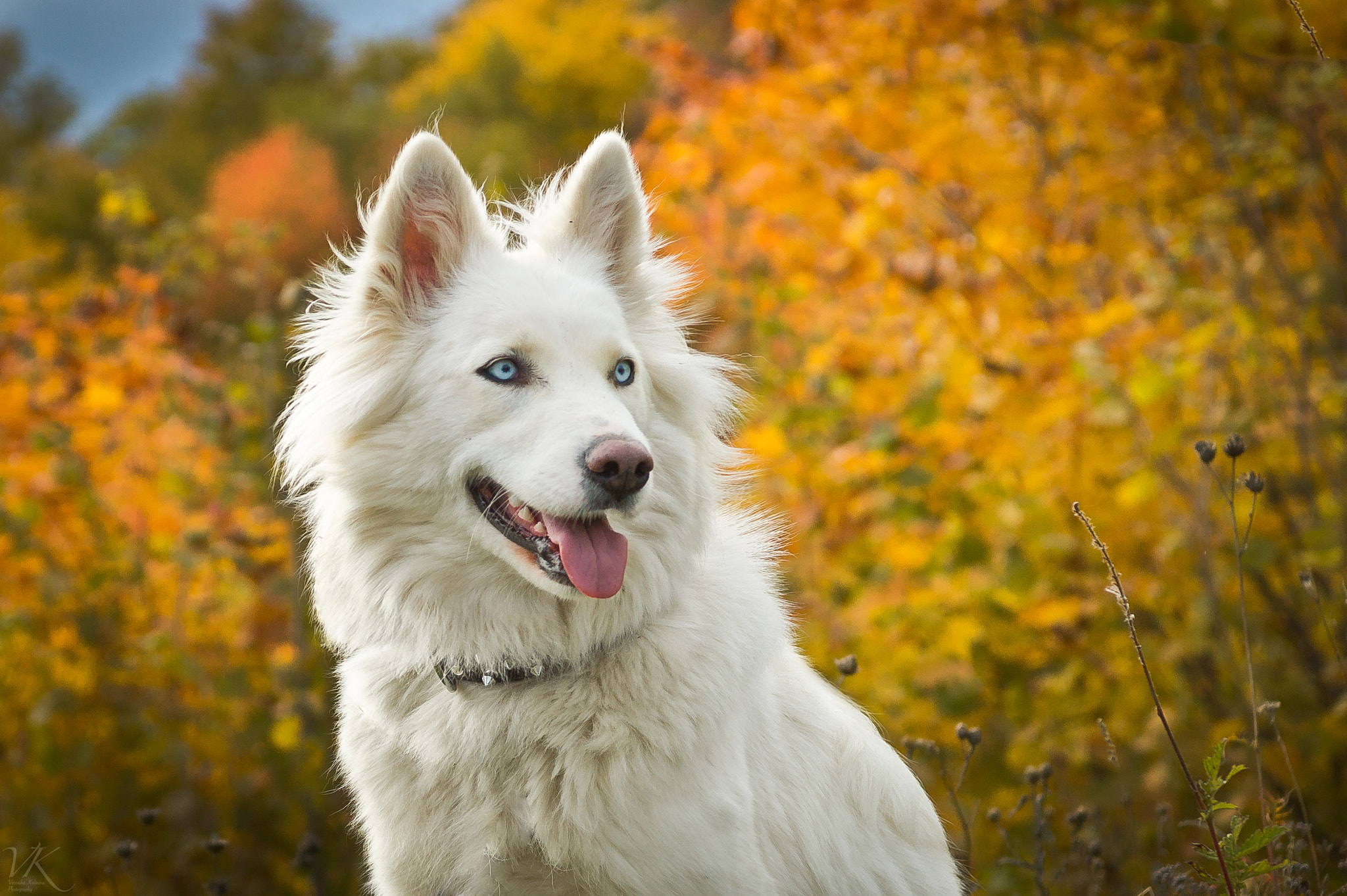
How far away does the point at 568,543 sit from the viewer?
2367 millimetres

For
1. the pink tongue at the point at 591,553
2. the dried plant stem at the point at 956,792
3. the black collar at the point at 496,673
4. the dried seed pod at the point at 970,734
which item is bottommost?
the dried plant stem at the point at 956,792

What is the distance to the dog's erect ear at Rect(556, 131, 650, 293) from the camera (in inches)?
110

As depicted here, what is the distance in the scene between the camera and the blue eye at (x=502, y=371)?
8.28 feet

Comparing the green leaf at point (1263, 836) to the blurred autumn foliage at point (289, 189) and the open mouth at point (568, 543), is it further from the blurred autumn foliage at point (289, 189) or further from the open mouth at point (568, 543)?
the blurred autumn foliage at point (289, 189)

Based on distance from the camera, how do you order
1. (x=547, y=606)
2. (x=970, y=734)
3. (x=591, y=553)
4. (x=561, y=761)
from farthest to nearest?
(x=970, y=734) < (x=547, y=606) < (x=591, y=553) < (x=561, y=761)

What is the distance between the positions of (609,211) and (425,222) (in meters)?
0.60

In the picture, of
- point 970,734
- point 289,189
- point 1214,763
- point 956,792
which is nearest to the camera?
point 1214,763

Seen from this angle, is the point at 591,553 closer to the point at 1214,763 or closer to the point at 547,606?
the point at 547,606

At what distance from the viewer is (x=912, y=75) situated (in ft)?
18.1

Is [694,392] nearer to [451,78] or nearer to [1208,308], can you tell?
[1208,308]

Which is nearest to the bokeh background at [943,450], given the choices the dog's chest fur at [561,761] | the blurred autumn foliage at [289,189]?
the dog's chest fur at [561,761]

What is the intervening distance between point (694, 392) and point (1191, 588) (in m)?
2.84

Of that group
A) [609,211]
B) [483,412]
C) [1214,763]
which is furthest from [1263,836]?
[609,211]

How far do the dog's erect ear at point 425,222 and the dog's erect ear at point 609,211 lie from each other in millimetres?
270
